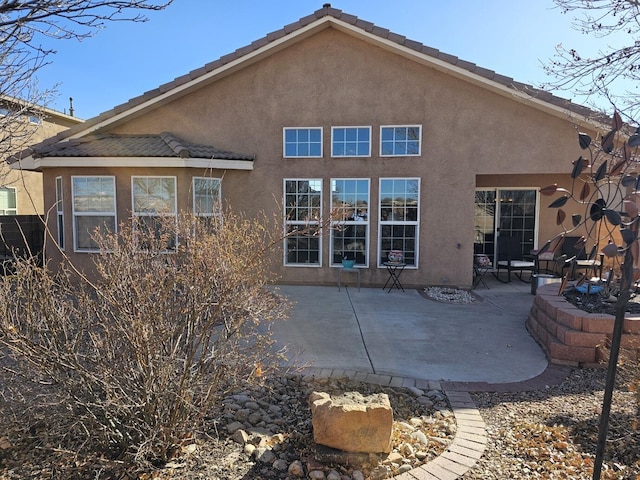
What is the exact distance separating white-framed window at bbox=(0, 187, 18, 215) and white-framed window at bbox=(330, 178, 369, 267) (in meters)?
15.4

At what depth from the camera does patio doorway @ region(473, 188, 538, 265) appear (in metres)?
11.0

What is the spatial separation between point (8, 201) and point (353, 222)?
637 inches

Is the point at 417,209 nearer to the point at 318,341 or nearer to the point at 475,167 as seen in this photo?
the point at 475,167

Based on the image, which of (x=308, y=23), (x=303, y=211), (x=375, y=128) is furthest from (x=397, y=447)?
(x=308, y=23)

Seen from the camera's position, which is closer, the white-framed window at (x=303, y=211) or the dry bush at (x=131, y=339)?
the dry bush at (x=131, y=339)

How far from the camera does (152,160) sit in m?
8.48

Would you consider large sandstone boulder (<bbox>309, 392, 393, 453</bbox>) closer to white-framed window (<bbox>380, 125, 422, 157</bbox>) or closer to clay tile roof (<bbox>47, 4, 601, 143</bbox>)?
white-framed window (<bbox>380, 125, 422, 157</bbox>)

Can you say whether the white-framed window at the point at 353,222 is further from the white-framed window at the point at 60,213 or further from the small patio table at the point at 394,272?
the white-framed window at the point at 60,213

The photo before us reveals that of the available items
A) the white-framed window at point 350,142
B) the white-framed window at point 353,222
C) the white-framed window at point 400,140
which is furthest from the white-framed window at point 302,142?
the white-framed window at point 400,140

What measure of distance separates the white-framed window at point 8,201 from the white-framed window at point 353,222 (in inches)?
605

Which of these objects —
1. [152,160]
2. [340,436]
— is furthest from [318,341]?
[152,160]

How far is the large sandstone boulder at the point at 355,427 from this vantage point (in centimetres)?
277

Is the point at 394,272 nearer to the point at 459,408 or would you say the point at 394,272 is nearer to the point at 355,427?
the point at 459,408

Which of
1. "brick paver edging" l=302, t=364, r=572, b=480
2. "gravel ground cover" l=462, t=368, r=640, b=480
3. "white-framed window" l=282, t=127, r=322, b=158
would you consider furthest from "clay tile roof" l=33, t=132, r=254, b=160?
"gravel ground cover" l=462, t=368, r=640, b=480
